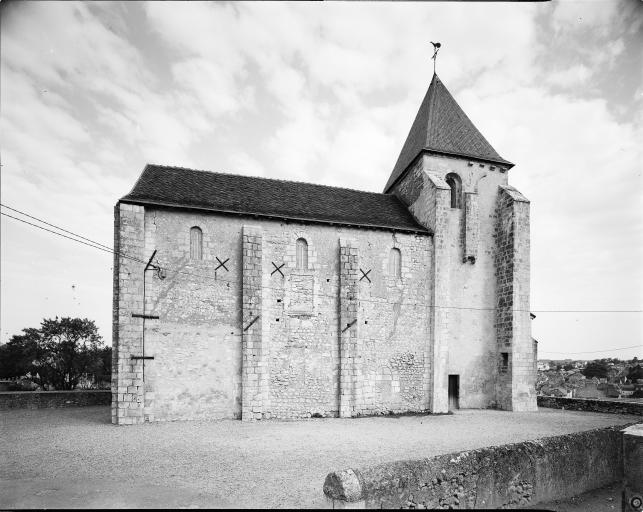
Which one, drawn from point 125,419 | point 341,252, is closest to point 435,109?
point 341,252

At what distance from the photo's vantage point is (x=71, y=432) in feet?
39.3

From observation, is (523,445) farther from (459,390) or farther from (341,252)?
(459,390)

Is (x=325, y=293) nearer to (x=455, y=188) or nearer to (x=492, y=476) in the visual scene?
(x=455, y=188)

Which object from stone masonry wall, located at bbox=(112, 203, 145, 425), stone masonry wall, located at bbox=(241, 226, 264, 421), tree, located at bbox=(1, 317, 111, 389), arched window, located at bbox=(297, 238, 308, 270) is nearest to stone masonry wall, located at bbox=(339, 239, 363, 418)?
arched window, located at bbox=(297, 238, 308, 270)

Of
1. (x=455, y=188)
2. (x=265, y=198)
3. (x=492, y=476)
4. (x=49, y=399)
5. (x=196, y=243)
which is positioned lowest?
(x=49, y=399)

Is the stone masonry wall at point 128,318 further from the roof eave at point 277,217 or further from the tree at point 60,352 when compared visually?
the tree at point 60,352

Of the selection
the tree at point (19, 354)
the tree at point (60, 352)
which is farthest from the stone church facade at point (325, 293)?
the tree at point (19, 354)

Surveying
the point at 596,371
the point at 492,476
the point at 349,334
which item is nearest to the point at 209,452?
the point at 492,476

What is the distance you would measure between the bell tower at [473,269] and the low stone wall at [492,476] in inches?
367

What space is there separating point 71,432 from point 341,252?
11.1 metres

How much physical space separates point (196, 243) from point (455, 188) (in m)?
12.5

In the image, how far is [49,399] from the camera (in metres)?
17.7

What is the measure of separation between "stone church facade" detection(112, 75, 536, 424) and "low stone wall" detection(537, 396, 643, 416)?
11.4ft

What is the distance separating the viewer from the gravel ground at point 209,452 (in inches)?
261
